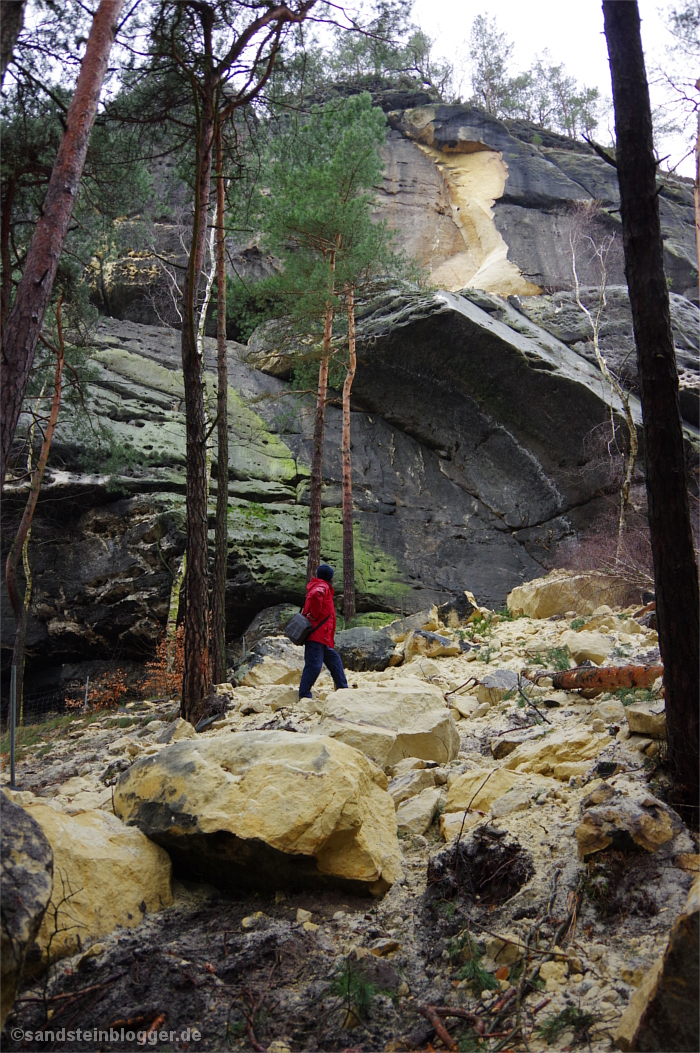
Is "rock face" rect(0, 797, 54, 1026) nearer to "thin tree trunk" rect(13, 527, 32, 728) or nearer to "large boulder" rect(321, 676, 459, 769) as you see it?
"large boulder" rect(321, 676, 459, 769)

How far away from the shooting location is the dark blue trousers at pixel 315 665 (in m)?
6.98

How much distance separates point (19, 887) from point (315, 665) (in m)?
4.49

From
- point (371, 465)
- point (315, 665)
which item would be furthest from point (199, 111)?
point (371, 465)

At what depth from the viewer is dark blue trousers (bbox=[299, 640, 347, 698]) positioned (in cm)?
698

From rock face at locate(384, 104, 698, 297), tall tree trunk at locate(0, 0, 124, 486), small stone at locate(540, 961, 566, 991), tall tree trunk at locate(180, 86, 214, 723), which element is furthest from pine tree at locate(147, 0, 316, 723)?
rock face at locate(384, 104, 698, 297)

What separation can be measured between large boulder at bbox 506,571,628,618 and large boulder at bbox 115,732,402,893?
27.3 ft

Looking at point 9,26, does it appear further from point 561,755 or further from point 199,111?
point 561,755

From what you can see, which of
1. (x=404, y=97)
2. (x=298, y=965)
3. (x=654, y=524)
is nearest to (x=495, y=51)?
(x=404, y=97)

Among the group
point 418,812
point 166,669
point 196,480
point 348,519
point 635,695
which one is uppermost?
point 196,480

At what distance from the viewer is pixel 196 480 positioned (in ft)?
25.5

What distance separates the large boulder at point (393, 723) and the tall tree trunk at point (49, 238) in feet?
10.0

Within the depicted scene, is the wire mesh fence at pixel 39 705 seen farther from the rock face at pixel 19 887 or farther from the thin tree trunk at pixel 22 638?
the rock face at pixel 19 887

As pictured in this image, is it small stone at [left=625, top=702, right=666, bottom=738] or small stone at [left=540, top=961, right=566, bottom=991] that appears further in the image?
small stone at [left=625, top=702, right=666, bottom=738]

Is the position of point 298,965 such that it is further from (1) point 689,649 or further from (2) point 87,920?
(1) point 689,649
